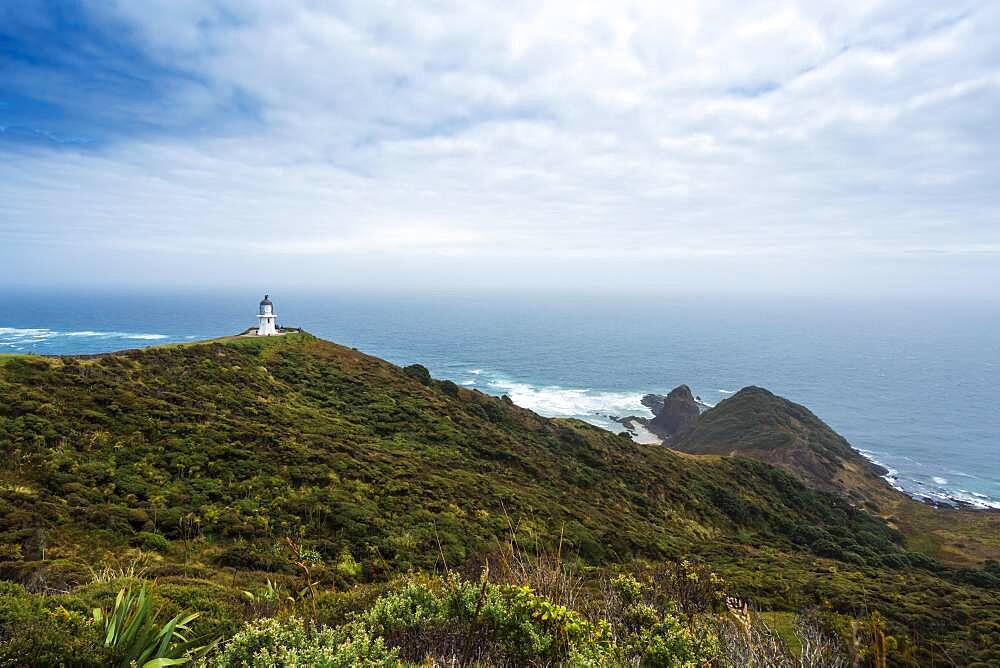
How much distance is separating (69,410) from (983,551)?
59610mm

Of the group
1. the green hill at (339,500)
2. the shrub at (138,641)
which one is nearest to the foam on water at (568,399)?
the green hill at (339,500)

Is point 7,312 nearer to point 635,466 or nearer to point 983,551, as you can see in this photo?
point 635,466

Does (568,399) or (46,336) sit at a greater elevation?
(46,336)

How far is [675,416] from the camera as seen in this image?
73.1 metres

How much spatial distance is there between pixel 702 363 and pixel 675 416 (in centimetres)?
5562

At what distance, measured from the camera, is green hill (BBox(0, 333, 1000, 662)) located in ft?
37.1

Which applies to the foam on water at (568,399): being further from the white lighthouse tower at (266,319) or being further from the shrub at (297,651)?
the shrub at (297,651)

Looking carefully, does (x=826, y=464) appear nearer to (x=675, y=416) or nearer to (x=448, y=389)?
(x=675, y=416)

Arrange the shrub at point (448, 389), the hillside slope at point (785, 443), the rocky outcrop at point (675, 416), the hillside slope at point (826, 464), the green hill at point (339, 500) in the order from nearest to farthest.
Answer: the green hill at point (339, 500) → the hillside slope at point (826, 464) → the shrub at point (448, 389) → the hillside slope at point (785, 443) → the rocky outcrop at point (675, 416)

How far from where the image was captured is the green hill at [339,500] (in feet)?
37.1

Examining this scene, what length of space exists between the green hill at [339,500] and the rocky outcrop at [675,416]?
34.8 meters

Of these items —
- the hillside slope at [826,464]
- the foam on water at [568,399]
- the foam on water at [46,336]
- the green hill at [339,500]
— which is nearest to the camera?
the green hill at [339,500]

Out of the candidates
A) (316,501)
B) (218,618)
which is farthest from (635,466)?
(218,618)

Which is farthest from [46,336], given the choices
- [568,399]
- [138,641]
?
[138,641]
